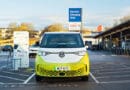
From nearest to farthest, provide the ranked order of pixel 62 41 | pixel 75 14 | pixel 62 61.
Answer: pixel 62 61 < pixel 62 41 < pixel 75 14

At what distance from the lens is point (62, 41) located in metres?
14.9

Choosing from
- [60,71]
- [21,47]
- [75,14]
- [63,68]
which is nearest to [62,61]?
[63,68]

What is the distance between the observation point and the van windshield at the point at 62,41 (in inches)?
574

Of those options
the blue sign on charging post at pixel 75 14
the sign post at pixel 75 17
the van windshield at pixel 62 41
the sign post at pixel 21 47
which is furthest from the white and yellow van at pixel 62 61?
the blue sign on charging post at pixel 75 14

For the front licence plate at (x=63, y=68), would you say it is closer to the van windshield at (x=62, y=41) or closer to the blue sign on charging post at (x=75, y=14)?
the van windshield at (x=62, y=41)

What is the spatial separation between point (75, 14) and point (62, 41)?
26.3 meters

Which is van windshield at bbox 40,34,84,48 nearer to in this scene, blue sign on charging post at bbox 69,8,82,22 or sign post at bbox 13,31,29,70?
sign post at bbox 13,31,29,70

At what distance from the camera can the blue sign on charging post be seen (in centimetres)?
4038

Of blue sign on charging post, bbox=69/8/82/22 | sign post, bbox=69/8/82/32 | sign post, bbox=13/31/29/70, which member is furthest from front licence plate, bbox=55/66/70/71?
blue sign on charging post, bbox=69/8/82/22

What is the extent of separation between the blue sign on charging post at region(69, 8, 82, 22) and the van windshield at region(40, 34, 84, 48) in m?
25.0

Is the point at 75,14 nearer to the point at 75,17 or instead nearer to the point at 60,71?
the point at 75,17

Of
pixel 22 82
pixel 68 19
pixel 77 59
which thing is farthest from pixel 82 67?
pixel 68 19

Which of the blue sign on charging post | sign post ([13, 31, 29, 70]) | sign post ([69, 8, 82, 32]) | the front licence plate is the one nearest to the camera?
the front licence plate

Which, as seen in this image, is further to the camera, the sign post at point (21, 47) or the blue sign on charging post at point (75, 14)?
the blue sign on charging post at point (75, 14)
